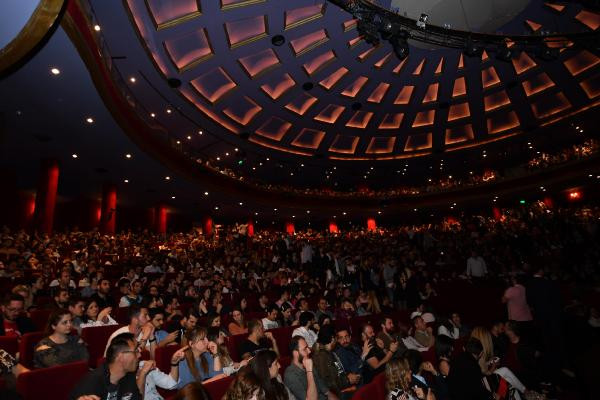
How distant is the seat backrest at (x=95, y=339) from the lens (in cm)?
468

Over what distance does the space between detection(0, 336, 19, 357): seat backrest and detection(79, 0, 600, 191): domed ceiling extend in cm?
841

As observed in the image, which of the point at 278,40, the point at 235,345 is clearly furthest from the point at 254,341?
the point at 278,40

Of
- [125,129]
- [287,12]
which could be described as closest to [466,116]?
[287,12]

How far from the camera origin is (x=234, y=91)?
17.5m

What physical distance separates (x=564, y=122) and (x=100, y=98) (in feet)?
77.6

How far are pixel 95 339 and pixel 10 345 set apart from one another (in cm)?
91

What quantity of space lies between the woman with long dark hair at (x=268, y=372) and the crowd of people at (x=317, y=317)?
17mm

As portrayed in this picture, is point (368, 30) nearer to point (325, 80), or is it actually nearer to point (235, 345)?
point (325, 80)

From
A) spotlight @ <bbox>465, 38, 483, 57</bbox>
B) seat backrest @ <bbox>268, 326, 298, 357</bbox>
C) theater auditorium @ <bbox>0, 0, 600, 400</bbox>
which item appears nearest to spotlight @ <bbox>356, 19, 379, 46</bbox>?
theater auditorium @ <bbox>0, 0, 600, 400</bbox>

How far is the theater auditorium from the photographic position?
13.6 ft

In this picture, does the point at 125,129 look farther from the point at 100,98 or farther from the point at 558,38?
the point at 558,38

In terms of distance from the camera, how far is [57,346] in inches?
146

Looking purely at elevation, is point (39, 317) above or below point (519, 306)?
above

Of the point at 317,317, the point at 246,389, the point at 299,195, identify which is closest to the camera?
the point at 246,389
